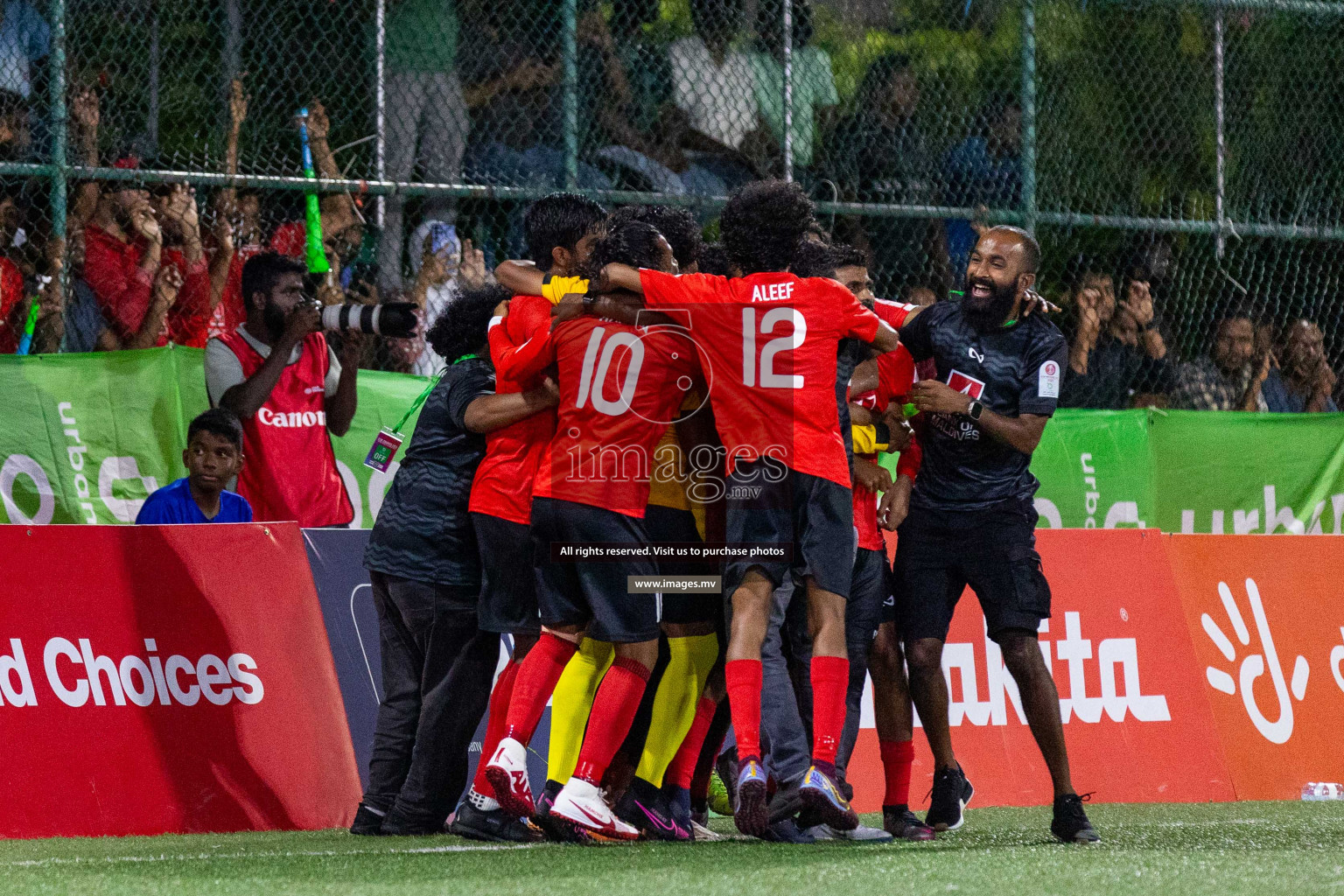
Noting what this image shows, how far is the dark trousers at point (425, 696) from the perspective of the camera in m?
5.70

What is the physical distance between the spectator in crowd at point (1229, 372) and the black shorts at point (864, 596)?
4929mm

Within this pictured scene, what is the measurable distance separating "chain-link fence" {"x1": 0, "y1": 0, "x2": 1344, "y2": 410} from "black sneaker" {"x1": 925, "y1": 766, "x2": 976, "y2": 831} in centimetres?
277

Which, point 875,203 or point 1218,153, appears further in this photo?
point 1218,153

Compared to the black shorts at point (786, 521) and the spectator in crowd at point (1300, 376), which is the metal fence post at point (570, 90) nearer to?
the black shorts at point (786, 521)

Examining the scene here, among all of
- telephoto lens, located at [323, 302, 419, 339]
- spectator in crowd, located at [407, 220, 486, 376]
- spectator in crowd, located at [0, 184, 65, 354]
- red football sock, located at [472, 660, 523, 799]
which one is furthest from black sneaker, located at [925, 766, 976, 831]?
spectator in crowd, located at [0, 184, 65, 354]

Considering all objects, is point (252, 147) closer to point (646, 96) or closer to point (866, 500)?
point (646, 96)

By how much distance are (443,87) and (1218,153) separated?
4.72 m

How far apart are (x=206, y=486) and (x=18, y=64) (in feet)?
7.52

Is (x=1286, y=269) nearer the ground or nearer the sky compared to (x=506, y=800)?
nearer the sky

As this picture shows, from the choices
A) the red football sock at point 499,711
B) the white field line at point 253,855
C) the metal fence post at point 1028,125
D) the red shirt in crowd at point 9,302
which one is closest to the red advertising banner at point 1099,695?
the red football sock at point 499,711

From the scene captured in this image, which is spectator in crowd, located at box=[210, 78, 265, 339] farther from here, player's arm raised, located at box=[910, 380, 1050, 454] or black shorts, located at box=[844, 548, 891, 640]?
player's arm raised, located at box=[910, 380, 1050, 454]

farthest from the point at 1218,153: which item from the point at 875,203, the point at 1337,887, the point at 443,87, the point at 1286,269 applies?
the point at 1337,887

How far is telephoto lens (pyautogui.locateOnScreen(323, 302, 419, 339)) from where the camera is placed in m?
7.13

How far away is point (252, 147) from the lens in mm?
8273
